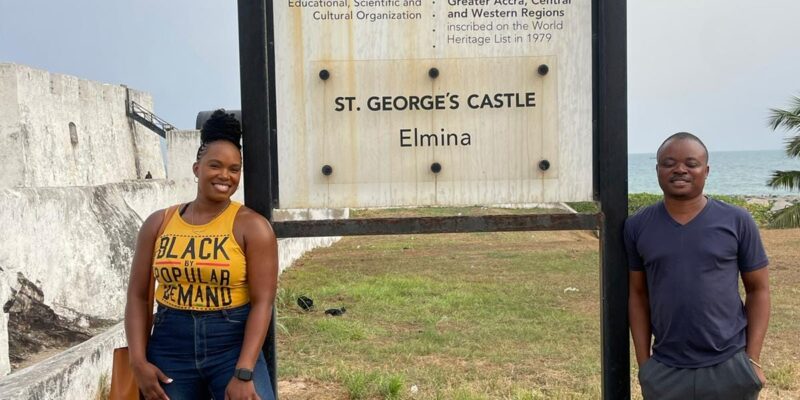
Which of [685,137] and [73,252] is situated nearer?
[685,137]

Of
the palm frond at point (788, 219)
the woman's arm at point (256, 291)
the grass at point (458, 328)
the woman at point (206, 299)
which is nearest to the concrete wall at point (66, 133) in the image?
the grass at point (458, 328)

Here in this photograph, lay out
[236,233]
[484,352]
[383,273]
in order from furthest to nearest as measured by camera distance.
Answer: [383,273] → [484,352] → [236,233]

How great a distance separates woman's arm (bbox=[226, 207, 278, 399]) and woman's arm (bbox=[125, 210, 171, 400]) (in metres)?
0.26

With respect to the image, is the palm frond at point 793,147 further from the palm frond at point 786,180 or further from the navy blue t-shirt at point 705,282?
the navy blue t-shirt at point 705,282

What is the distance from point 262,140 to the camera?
299 centimetres

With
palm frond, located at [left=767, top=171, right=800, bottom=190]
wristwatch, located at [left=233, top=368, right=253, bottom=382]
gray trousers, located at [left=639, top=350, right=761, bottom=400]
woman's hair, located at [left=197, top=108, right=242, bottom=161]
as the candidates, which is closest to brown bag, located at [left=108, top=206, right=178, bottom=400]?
woman's hair, located at [left=197, top=108, right=242, bottom=161]

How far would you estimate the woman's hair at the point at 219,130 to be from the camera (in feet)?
9.02

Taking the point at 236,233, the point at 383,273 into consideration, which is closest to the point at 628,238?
the point at 236,233

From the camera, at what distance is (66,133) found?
1805 centimetres

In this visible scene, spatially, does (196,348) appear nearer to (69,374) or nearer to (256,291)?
(256,291)

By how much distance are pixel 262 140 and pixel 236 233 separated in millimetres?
524

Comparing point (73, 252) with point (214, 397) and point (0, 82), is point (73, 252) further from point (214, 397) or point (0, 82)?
point (0, 82)

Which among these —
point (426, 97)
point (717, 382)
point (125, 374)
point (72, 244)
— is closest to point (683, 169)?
point (717, 382)

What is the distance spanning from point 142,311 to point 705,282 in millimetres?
1861
